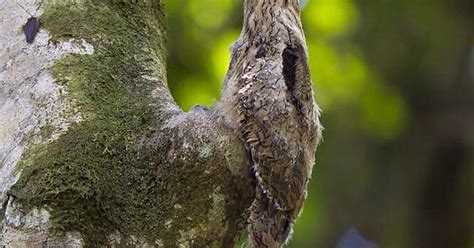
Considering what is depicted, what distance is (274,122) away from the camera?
116 centimetres

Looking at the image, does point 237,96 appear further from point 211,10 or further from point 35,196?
point 211,10

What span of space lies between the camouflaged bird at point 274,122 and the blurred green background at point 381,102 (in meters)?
1.45

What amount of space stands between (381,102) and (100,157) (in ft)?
7.37

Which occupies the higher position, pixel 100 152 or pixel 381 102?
pixel 381 102

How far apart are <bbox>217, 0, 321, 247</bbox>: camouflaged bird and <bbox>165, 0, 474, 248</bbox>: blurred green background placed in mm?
1450

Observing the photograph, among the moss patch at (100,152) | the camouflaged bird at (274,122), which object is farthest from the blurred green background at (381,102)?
the camouflaged bird at (274,122)

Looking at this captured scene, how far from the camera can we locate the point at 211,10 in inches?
117

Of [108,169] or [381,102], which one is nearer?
[108,169]

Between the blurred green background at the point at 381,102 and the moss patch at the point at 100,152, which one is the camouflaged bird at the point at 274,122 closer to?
the moss patch at the point at 100,152

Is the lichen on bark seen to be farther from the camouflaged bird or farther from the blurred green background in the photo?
the blurred green background

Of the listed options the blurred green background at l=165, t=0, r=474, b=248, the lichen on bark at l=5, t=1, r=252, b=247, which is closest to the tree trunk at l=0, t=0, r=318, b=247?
the lichen on bark at l=5, t=1, r=252, b=247

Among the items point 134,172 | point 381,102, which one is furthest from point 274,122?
point 381,102

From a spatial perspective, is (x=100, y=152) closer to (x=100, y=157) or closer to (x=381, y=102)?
(x=100, y=157)

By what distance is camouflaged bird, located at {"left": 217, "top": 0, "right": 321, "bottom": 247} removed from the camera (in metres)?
1.15
